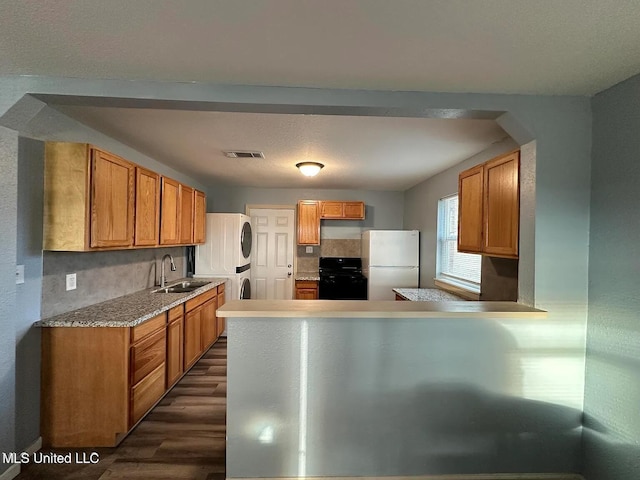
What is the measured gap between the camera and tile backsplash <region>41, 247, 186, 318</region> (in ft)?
7.10

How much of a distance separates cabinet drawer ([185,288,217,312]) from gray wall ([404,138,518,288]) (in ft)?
9.51

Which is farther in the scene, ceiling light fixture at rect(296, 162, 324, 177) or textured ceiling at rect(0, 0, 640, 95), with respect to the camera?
ceiling light fixture at rect(296, 162, 324, 177)

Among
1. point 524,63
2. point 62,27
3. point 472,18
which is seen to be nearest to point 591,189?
point 524,63

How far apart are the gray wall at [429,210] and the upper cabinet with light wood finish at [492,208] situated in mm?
932

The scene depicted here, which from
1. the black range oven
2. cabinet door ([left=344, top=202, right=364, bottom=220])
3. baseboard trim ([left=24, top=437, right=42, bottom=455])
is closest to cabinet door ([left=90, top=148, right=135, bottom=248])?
baseboard trim ([left=24, top=437, right=42, bottom=455])

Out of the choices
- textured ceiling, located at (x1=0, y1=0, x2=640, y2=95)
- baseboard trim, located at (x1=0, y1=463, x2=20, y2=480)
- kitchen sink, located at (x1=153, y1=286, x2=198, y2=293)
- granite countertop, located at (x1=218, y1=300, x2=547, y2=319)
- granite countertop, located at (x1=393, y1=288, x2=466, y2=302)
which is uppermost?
textured ceiling, located at (x1=0, y1=0, x2=640, y2=95)

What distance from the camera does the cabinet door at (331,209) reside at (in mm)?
5164

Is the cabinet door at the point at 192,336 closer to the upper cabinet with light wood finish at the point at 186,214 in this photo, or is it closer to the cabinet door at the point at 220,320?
the cabinet door at the point at 220,320

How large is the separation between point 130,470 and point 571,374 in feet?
9.29

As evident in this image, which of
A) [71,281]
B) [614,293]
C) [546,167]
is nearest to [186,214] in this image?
[71,281]

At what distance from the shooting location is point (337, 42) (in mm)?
1369

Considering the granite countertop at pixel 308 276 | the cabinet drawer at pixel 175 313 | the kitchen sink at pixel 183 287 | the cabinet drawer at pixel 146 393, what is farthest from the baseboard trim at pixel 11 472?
the granite countertop at pixel 308 276

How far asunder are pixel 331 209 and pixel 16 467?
171 inches

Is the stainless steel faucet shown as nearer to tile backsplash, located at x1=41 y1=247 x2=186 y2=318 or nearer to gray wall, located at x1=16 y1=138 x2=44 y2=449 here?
tile backsplash, located at x1=41 y1=247 x2=186 y2=318
